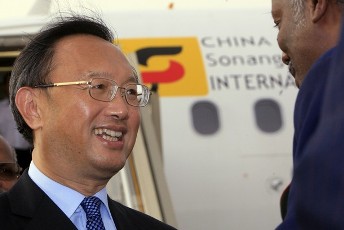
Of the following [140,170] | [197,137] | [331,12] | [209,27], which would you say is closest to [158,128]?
[140,170]

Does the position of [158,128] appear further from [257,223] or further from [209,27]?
[209,27]

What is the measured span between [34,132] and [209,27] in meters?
6.76

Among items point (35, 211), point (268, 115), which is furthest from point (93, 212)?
point (268, 115)

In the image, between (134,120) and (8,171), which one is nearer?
(134,120)

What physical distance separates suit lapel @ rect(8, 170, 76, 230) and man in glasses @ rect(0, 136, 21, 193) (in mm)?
1454

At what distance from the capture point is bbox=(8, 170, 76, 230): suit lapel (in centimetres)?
208

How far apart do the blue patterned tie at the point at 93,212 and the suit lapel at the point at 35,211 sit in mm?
73

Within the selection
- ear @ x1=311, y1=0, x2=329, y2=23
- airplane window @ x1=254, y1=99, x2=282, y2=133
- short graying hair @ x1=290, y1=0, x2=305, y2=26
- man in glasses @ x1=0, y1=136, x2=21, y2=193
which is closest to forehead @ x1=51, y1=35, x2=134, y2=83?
short graying hair @ x1=290, y1=0, x2=305, y2=26

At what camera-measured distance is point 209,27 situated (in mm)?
9039

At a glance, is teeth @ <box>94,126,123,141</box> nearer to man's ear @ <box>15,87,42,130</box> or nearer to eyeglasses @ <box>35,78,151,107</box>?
eyeglasses @ <box>35,78,151,107</box>

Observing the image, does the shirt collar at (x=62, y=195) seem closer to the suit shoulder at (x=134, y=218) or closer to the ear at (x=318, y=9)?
the suit shoulder at (x=134, y=218)

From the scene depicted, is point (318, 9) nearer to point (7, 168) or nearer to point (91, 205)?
point (91, 205)

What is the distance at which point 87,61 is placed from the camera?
91.9 inches

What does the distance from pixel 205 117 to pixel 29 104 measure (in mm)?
6222
